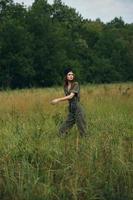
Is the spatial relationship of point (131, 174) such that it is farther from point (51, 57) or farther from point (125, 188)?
point (51, 57)

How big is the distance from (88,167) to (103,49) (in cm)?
8595

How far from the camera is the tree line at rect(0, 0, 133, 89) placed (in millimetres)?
64250

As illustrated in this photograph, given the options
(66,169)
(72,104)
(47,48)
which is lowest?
(66,169)

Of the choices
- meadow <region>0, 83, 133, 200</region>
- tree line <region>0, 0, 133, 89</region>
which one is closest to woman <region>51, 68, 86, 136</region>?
meadow <region>0, 83, 133, 200</region>

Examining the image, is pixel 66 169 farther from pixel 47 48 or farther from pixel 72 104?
pixel 47 48

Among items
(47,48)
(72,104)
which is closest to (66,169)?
(72,104)

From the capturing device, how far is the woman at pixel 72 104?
11.9 meters

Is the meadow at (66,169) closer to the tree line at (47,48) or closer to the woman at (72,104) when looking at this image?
the woman at (72,104)

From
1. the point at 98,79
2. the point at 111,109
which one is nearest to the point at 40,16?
the point at 98,79

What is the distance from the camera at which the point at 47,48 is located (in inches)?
2768

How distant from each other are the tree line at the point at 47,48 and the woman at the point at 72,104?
1875 inches

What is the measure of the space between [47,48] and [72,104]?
58.2 metres

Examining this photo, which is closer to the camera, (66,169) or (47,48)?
(66,169)

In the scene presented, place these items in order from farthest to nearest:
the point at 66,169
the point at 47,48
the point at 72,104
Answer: the point at 47,48 < the point at 72,104 < the point at 66,169
